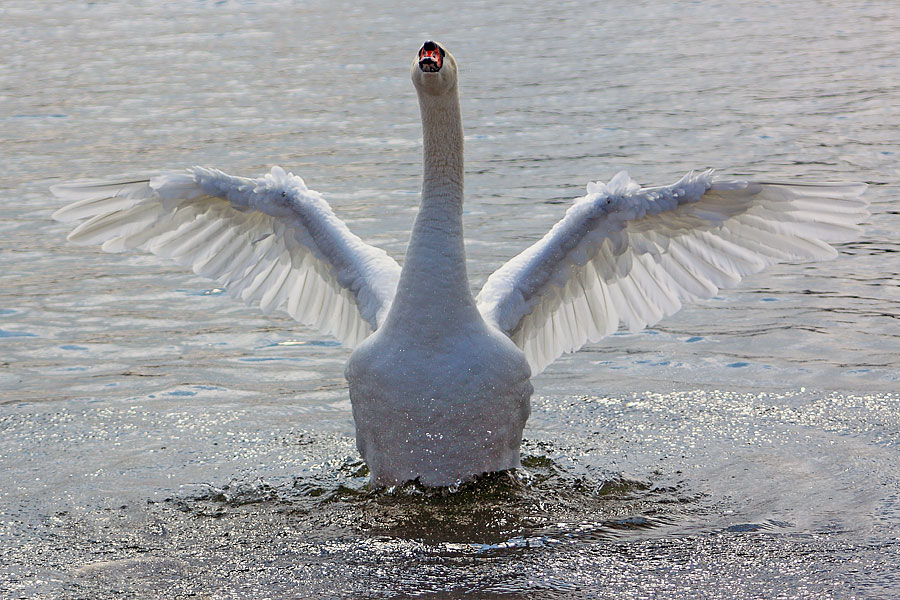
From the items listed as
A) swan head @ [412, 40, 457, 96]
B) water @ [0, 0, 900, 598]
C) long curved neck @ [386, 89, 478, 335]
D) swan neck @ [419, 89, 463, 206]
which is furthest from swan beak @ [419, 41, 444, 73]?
water @ [0, 0, 900, 598]

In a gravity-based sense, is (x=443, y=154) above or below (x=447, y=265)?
above

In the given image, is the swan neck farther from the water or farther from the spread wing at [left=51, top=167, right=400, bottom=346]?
the water

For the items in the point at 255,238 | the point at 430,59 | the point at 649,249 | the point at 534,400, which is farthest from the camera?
the point at 534,400

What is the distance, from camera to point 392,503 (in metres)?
7.22

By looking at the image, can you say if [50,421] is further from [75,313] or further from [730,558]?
[730,558]

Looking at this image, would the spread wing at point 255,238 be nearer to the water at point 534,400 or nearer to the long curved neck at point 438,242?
the long curved neck at point 438,242

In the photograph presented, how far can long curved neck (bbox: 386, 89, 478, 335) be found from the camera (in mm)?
6863

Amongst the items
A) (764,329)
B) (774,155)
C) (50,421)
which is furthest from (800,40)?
(50,421)

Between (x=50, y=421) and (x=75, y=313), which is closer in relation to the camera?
(x=50, y=421)

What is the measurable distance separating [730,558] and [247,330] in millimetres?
5263

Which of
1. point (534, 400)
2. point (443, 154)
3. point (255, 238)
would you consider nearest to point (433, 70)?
point (443, 154)

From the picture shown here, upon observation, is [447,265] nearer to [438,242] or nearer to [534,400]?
[438,242]

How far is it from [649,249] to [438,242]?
155cm

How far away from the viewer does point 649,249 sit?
773cm
